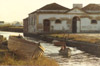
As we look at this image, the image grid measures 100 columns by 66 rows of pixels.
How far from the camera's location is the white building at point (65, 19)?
42875 mm

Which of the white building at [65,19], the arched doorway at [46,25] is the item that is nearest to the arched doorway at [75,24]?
the white building at [65,19]

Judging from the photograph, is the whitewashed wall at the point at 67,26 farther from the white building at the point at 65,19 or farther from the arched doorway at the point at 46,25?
the arched doorway at the point at 46,25

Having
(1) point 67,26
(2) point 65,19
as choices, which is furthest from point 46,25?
(1) point 67,26

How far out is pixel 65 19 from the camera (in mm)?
43438

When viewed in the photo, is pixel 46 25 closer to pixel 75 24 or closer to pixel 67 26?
pixel 67 26

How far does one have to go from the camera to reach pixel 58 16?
43.1 meters

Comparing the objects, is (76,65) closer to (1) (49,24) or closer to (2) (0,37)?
(2) (0,37)

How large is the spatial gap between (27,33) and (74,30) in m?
10.6

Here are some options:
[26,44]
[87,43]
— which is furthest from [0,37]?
[26,44]

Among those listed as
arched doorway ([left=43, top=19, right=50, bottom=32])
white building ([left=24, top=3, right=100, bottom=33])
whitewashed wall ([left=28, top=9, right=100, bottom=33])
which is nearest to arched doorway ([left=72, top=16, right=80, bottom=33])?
white building ([left=24, top=3, right=100, bottom=33])

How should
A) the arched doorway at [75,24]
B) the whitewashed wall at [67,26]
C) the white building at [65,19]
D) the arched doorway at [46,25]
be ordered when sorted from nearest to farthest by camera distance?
the arched doorway at [46,25], the white building at [65,19], the whitewashed wall at [67,26], the arched doorway at [75,24]

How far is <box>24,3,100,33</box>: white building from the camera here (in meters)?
42.9

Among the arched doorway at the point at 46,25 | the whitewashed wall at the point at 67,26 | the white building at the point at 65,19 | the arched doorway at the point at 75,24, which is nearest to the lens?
the arched doorway at the point at 46,25

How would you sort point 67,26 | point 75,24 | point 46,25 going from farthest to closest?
point 75,24, point 67,26, point 46,25
